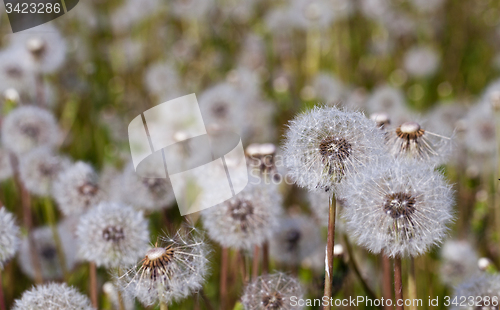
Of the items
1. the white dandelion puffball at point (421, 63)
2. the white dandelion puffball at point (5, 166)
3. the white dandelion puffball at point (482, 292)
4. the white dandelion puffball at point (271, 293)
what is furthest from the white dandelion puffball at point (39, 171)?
the white dandelion puffball at point (421, 63)

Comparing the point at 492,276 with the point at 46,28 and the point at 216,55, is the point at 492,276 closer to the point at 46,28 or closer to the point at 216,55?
the point at 46,28

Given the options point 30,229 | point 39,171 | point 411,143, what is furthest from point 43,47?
point 411,143

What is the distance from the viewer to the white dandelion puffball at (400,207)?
2.62ft

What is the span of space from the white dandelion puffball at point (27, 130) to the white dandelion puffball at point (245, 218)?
80cm

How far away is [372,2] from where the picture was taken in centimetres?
323

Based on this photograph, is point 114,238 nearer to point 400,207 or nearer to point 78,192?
point 78,192

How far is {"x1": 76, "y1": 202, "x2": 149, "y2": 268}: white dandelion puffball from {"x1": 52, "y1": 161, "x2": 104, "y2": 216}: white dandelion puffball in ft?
0.95

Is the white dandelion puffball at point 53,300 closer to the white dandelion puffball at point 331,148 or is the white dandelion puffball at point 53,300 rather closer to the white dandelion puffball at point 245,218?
the white dandelion puffball at point 245,218

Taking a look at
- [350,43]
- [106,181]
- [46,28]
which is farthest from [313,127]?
[350,43]

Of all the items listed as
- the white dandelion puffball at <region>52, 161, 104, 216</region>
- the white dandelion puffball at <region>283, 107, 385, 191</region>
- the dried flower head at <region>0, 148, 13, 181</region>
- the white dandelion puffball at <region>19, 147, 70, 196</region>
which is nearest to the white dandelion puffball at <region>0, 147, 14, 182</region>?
the dried flower head at <region>0, 148, 13, 181</region>

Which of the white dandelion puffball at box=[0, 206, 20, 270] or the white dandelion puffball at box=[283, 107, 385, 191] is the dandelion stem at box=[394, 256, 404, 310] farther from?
the white dandelion puffball at box=[0, 206, 20, 270]

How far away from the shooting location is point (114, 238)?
1036mm

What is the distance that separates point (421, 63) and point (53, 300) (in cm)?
282

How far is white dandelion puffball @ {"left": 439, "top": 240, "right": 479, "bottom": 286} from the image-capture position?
1481mm
